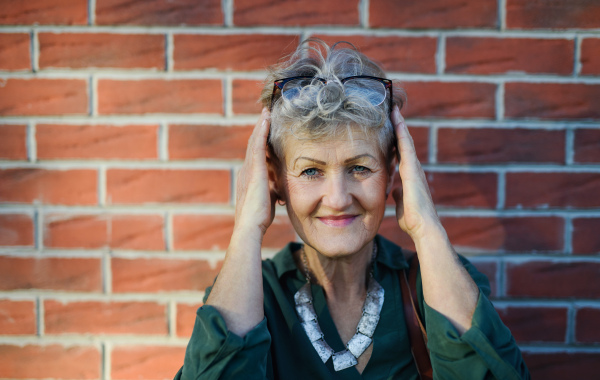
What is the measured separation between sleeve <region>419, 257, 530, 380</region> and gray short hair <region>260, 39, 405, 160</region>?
0.65 meters

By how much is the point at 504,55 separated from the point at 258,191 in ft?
4.11

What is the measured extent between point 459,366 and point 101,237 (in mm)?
1569

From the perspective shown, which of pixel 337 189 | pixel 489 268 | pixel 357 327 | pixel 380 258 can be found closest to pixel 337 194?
pixel 337 189

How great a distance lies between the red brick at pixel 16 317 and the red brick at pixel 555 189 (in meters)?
2.23

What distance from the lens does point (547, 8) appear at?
1.99 meters

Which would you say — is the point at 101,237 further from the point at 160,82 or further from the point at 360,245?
the point at 360,245

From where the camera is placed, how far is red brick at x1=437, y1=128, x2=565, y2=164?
2029mm

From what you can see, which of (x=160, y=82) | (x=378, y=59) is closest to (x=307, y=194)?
(x=378, y=59)

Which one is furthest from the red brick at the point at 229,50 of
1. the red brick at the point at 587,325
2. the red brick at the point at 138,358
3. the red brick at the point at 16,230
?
the red brick at the point at 587,325

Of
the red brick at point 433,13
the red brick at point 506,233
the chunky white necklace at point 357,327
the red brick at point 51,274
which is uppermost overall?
the red brick at point 433,13

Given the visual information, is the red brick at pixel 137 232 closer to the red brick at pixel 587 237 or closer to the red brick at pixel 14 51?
the red brick at pixel 14 51

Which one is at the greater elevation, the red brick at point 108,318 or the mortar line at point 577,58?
the mortar line at point 577,58

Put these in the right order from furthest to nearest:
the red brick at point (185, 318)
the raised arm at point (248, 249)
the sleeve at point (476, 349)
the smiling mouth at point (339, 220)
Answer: the red brick at point (185, 318), the smiling mouth at point (339, 220), the raised arm at point (248, 249), the sleeve at point (476, 349)

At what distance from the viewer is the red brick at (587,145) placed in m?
2.03
